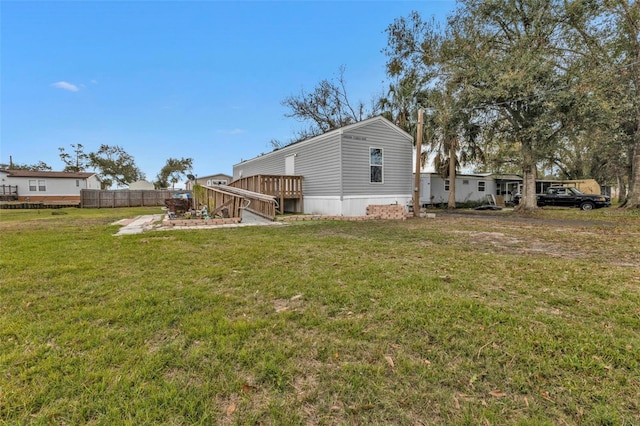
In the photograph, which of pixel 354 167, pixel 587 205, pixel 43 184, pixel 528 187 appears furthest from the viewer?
pixel 43 184

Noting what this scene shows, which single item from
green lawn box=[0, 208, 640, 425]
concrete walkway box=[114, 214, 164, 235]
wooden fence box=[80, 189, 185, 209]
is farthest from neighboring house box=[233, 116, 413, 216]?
wooden fence box=[80, 189, 185, 209]

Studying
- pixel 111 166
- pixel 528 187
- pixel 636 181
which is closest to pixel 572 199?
pixel 636 181

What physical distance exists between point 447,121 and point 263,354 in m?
14.4

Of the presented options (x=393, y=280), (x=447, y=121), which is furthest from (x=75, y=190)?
(x=393, y=280)

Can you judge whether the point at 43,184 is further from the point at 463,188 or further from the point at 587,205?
the point at 587,205

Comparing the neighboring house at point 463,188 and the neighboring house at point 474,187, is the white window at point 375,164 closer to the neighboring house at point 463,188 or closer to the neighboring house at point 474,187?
the neighboring house at point 474,187

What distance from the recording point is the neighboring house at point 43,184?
2778 cm

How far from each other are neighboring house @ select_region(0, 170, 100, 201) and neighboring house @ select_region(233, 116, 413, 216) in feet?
94.7

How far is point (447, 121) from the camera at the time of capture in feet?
44.9

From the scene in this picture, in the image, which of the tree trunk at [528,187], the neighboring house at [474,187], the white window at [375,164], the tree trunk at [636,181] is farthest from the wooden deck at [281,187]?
the tree trunk at [636,181]

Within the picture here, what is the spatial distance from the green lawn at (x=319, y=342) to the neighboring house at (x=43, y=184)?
110 feet

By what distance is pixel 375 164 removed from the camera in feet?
40.1

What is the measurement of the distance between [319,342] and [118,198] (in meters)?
25.8

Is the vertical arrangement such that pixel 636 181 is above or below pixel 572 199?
above
